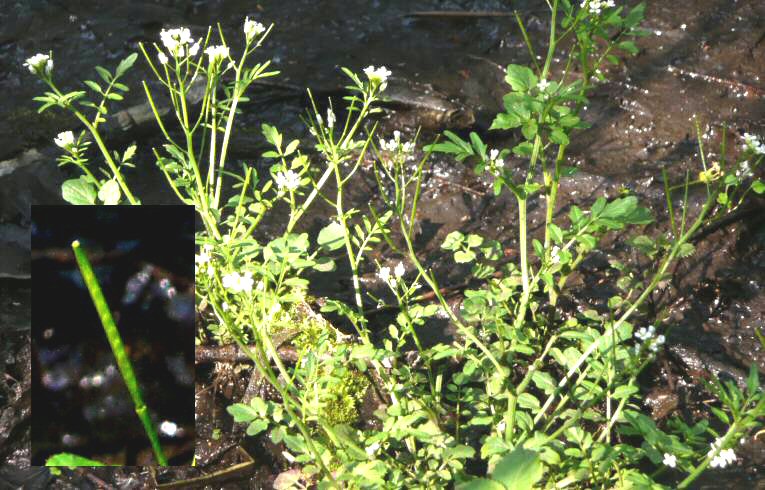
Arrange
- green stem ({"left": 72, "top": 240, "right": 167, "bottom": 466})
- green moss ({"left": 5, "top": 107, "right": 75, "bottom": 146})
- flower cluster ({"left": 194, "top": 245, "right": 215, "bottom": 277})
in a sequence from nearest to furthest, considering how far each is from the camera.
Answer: green stem ({"left": 72, "top": 240, "right": 167, "bottom": 466}), flower cluster ({"left": 194, "top": 245, "right": 215, "bottom": 277}), green moss ({"left": 5, "top": 107, "right": 75, "bottom": 146})

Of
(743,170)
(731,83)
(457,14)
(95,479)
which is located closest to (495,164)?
(743,170)

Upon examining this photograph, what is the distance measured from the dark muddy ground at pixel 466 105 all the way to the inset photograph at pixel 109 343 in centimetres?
18

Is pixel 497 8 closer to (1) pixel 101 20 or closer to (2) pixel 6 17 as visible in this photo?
(1) pixel 101 20

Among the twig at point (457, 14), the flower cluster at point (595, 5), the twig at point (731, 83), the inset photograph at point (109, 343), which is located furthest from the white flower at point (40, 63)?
the twig at point (731, 83)

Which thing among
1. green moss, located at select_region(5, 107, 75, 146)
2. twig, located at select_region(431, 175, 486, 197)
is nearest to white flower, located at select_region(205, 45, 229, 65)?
twig, located at select_region(431, 175, 486, 197)

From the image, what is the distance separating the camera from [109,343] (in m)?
2.38

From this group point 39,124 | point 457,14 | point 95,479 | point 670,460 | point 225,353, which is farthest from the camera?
point 457,14

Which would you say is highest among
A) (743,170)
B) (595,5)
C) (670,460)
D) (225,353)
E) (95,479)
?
(595,5)

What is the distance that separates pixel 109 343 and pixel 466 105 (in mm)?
2301

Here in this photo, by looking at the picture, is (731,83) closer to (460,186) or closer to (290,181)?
(460,186)

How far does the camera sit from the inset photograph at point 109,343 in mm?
2387

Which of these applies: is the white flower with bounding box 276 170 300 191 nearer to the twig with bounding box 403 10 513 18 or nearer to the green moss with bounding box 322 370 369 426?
the green moss with bounding box 322 370 369 426

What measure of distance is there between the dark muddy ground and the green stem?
409 millimetres

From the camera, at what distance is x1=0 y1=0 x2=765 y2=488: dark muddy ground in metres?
2.77
